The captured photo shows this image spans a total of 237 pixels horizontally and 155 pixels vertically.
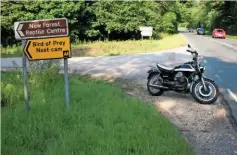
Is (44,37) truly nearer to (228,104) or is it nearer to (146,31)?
(228,104)

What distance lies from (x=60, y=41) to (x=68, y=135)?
7.38 feet

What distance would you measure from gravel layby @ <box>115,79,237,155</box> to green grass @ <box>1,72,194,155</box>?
1.46 feet

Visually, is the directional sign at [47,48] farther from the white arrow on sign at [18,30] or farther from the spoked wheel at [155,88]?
the spoked wheel at [155,88]

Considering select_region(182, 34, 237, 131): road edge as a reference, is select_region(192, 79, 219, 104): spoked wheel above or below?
above

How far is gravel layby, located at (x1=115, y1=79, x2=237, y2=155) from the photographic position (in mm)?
6262

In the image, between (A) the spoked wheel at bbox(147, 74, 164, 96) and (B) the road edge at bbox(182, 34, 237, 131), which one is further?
(A) the spoked wheel at bbox(147, 74, 164, 96)

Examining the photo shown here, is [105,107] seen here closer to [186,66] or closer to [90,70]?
[186,66]

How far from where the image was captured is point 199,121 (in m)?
7.91

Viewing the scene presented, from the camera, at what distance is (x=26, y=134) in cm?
613

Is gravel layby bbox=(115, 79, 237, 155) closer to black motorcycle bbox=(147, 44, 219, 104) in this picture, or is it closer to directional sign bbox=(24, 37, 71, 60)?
black motorcycle bbox=(147, 44, 219, 104)

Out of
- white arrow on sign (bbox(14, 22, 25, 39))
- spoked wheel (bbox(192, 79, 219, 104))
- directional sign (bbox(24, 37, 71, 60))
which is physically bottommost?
spoked wheel (bbox(192, 79, 219, 104))

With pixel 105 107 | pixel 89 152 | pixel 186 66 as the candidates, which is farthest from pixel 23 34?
pixel 186 66

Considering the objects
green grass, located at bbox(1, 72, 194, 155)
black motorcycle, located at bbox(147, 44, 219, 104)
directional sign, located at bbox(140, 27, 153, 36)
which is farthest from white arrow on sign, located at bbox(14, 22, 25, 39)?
directional sign, located at bbox(140, 27, 153, 36)

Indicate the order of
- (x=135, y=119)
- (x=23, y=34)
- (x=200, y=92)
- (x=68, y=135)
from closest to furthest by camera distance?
(x=68, y=135), (x=135, y=119), (x=23, y=34), (x=200, y=92)
